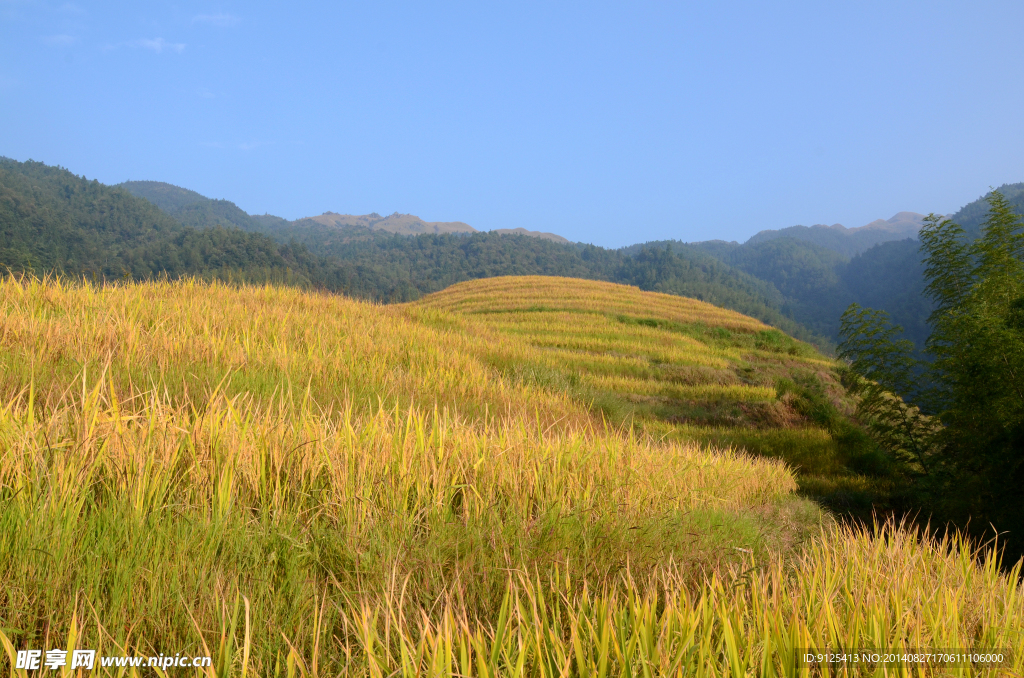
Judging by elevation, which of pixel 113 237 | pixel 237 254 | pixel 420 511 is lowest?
pixel 420 511

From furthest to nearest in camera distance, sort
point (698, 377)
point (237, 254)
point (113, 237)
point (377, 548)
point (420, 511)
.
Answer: point (113, 237) < point (237, 254) < point (698, 377) < point (420, 511) < point (377, 548)

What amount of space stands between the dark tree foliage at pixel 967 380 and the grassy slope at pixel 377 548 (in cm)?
355

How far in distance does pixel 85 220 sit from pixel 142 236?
16.3m

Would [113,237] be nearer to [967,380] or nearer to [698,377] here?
[698,377]

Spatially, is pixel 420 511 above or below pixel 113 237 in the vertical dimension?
below

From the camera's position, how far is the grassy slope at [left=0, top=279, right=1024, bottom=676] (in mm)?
1222

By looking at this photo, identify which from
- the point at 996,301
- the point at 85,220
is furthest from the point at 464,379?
the point at 85,220

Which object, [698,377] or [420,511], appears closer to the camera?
[420,511]

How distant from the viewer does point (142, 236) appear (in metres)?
142

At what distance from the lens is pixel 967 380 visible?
607 cm

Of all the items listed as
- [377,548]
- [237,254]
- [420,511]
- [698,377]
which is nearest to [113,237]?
[237,254]

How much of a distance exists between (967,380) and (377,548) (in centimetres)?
746

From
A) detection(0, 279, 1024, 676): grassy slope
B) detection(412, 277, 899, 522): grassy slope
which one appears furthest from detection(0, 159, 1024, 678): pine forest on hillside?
detection(412, 277, 899, 522): grassy slope

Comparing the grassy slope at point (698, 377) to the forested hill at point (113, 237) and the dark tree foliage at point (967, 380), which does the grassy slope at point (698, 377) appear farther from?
the forested hill at point (113, 237)
